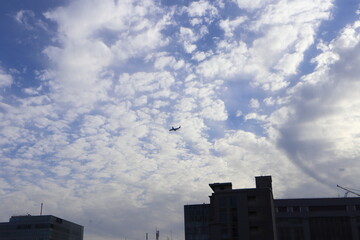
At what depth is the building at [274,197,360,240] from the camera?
17554 cm

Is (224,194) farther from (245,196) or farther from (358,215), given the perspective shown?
(358,215)

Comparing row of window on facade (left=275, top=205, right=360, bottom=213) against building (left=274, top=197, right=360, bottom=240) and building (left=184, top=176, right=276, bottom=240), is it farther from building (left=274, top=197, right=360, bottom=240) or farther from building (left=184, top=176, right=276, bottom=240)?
building (left=184, top=176, right=276, bottom=240)

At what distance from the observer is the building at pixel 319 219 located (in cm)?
17554

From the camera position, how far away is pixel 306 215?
591ft

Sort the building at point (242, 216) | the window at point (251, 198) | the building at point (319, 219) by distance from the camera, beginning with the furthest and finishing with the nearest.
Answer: the building at point (319, 219) → the window at point (251, 198) → the building at point (242, 216)

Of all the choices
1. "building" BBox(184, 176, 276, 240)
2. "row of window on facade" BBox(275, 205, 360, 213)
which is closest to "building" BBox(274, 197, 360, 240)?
"row of window on facade" BBox(275, 205, 360, 213)

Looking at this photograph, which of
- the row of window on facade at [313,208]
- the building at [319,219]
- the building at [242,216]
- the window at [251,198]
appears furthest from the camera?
the row of window on facade at [313,208]

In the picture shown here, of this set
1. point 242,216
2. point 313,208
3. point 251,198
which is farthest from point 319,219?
point 242,216

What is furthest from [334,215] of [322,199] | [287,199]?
[287,199]

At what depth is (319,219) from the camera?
179 metres

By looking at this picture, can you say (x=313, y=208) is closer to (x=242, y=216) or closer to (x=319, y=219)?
(x=319, y=219)

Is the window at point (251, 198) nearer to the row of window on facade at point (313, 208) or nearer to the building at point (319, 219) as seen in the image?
the building at point (319, 219)

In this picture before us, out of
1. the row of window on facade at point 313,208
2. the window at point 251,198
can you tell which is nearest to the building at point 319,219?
the row of window on facade at point 313,208

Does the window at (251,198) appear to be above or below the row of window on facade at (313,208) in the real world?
below
